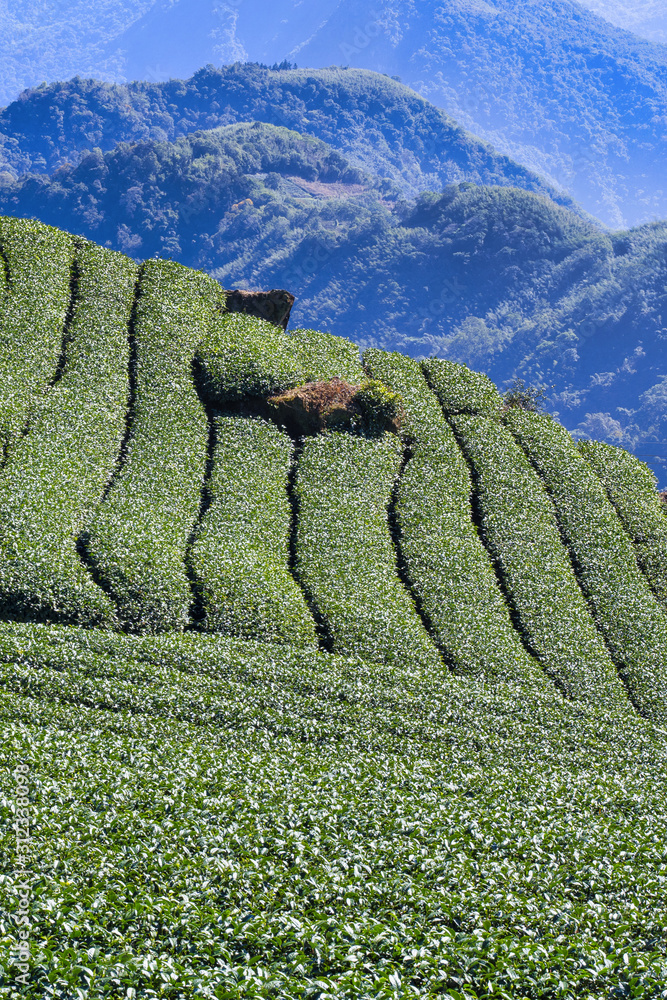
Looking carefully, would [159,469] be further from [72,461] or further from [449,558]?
[449,558]

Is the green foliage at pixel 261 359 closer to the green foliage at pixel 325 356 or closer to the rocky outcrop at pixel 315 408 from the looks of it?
the green foliage at pixel 325 356

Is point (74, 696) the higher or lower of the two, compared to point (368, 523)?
lower

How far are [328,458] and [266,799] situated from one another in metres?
27.6

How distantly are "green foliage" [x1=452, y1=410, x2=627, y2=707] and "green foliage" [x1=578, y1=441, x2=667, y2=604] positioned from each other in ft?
15.3

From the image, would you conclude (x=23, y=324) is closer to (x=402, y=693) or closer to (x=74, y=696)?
(x=74, y=696)

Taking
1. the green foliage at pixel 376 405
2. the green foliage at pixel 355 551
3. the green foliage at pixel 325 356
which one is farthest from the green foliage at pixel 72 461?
the green foliage at pixel 376 405

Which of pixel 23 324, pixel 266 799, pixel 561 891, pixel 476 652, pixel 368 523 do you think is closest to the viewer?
pixel 561 891

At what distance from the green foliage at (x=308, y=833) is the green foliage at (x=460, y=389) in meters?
26.6

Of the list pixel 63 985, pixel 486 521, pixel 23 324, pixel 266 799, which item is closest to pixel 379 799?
pixel 266 799

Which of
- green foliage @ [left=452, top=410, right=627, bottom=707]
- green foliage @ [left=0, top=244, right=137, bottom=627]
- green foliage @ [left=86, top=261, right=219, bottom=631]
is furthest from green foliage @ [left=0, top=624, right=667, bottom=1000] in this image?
green foliage @ [left=452, top=410, right=627, bottom=707]

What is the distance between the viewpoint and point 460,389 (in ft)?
174

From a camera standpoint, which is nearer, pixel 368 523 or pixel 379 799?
pixel 379 799

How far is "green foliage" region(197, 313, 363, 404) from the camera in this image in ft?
152

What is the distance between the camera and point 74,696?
24641 mm
